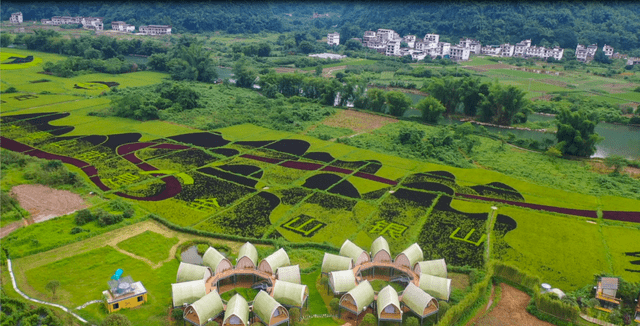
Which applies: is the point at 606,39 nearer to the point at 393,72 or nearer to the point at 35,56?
the point at 393,72

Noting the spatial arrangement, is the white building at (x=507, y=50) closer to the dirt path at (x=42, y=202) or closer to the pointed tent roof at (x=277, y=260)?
the pointed tent roof at (x=277, y=260)

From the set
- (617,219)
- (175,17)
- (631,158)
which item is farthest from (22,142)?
(175,17)

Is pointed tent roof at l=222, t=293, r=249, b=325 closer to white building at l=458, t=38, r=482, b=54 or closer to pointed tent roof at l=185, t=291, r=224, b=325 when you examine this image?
pointed tent roof at l=185, t=291, r=224, b=325

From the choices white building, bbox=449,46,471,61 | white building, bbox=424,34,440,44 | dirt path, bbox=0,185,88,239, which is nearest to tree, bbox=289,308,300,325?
dirt path, bbox=0,185,88,239

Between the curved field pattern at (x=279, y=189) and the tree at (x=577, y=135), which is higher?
the tree at (x=577, y=135)

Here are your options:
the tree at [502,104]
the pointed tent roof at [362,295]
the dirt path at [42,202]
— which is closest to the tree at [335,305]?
the pointed tent roof at [362,295]
